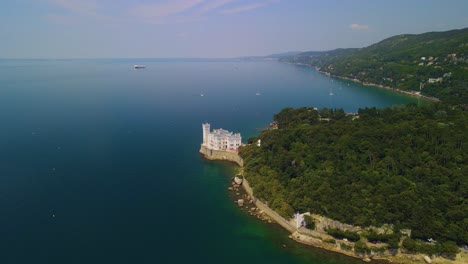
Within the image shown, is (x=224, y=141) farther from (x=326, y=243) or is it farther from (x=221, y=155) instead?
(x=326, y=243)

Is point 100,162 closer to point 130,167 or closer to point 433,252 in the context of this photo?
point 130,167

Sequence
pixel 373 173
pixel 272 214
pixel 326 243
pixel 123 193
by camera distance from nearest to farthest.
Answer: pixel 326 243
pixel 272 214
pixel 373 173
pixel 123 193

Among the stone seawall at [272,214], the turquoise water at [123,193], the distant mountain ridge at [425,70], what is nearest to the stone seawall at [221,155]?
the turquoise water at [123,193]

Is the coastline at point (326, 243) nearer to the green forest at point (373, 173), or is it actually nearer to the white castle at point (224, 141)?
the green forest at point (373, 173)

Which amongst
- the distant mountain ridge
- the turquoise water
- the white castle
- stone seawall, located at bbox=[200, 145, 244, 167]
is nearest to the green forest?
stone seawall, located at bbox=[200, 145, 244, 167]

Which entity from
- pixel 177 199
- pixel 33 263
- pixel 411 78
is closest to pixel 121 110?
pixel 177 199

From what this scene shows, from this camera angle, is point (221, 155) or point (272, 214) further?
point (221, 155)

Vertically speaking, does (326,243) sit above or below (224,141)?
below

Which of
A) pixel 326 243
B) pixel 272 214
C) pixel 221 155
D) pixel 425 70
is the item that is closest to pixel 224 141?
pixel 221 155

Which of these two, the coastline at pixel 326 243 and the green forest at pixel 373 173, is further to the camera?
the green forest at pixel 373 173
